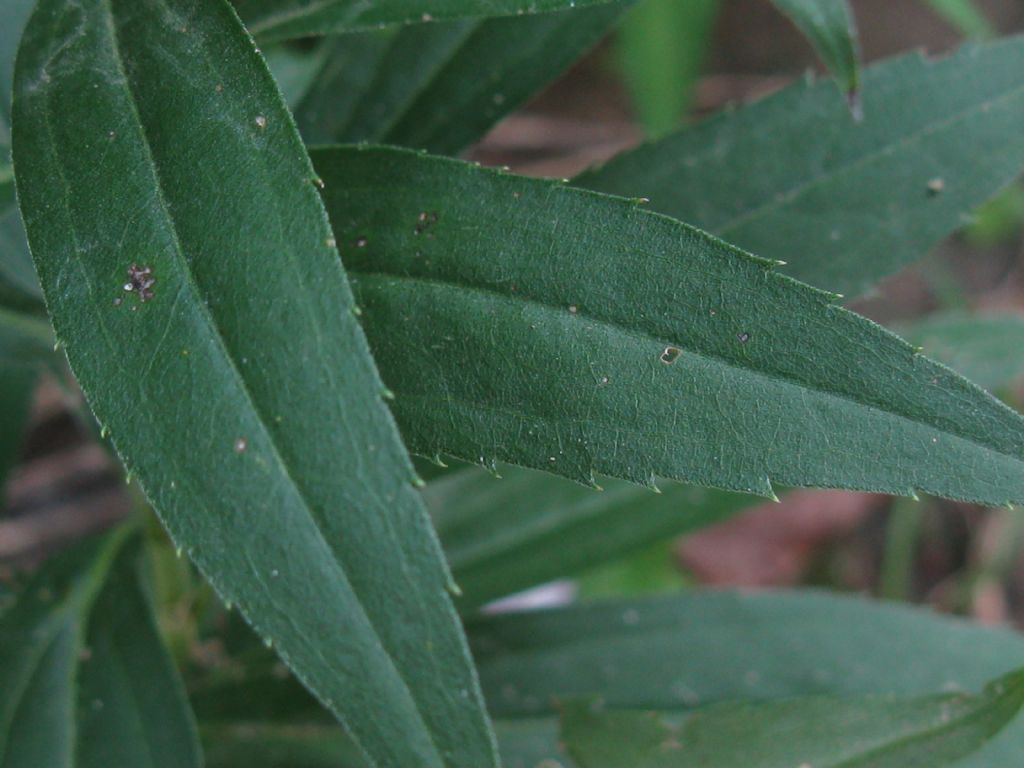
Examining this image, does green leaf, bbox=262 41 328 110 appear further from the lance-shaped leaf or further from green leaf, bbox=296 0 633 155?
the lance-shaped leaf

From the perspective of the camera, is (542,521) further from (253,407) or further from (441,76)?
(253,407)

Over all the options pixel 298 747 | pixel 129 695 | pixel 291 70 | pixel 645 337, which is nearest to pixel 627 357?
pixel 645 337

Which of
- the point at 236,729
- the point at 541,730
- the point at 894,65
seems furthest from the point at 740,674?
the point at 894,65

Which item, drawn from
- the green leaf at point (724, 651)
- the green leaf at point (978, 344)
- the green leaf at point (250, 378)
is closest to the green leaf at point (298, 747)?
the green leaf at point (724, 651)

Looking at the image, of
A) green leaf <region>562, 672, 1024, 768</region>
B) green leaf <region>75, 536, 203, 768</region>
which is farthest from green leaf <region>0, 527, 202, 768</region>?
green leaf <region>562, 672, 1024, 768</region>

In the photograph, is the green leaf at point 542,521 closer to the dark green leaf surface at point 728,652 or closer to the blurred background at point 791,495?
the dark green leaf surface at point 728,652
